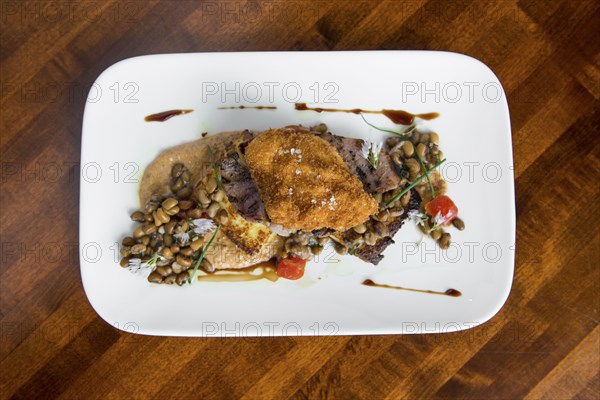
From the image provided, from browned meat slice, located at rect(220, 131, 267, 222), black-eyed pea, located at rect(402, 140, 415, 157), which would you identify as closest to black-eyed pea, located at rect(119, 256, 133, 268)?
browned meat slice, located at rect(220, 131, 267, 222)

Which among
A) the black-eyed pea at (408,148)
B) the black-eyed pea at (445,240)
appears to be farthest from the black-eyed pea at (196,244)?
the black-eyed pea at (445,240)

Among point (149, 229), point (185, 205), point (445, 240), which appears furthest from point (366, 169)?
point (149, 229)

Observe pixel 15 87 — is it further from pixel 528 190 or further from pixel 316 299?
pixel 528 190

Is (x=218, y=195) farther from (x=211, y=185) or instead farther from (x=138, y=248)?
(x=138, y=248)

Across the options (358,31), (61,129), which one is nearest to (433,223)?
(358,31)

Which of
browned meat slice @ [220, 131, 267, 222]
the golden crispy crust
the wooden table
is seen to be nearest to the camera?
the golden crispy crust

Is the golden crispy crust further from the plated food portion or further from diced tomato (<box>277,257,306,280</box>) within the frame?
diced tomato (<box>277,257,306,280</box>)
